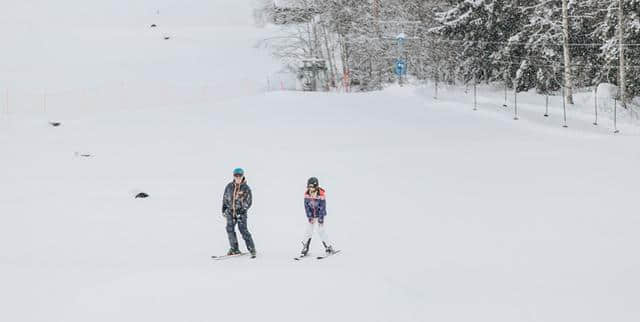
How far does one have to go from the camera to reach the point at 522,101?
3816 centimetres

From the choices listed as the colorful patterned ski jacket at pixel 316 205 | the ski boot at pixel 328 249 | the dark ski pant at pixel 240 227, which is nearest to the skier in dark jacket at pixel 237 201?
the dark ski pant at pixel 240 227

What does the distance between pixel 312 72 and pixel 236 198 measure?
37181 millimetres

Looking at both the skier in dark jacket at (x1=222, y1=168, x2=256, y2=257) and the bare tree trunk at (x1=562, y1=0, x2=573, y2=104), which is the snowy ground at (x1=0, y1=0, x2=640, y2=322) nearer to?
the skier in dark jacket at (x1=222, y1=168, x2=256, y2=257)

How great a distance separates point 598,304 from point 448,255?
3434 mm

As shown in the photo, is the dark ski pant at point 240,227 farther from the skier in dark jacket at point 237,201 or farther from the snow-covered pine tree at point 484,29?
the snow-covered pine tree at point 484,29

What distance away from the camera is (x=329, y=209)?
17938mm

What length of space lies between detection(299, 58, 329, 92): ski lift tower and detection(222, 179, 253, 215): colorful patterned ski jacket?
3649 cm

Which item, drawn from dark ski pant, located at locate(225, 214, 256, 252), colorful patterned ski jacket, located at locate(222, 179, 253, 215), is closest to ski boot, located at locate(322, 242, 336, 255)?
dark ski pant, located at locate(225, 214, 256, 252)

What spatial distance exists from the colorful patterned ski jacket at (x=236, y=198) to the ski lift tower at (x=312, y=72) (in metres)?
36.5

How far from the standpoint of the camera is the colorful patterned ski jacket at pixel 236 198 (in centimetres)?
1205

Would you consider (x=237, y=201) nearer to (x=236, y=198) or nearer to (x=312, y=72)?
(x=236, y=198)

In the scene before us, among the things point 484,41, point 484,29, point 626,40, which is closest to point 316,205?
point 626,40

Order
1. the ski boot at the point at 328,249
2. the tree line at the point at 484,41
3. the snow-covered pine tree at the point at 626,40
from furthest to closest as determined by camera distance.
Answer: the tree line at the point at 484,41 → the snow-covered pine tree at the point at 626,40 → the ski boot at the point at 328,249

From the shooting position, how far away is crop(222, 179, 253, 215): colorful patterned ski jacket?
1205 centimetres
